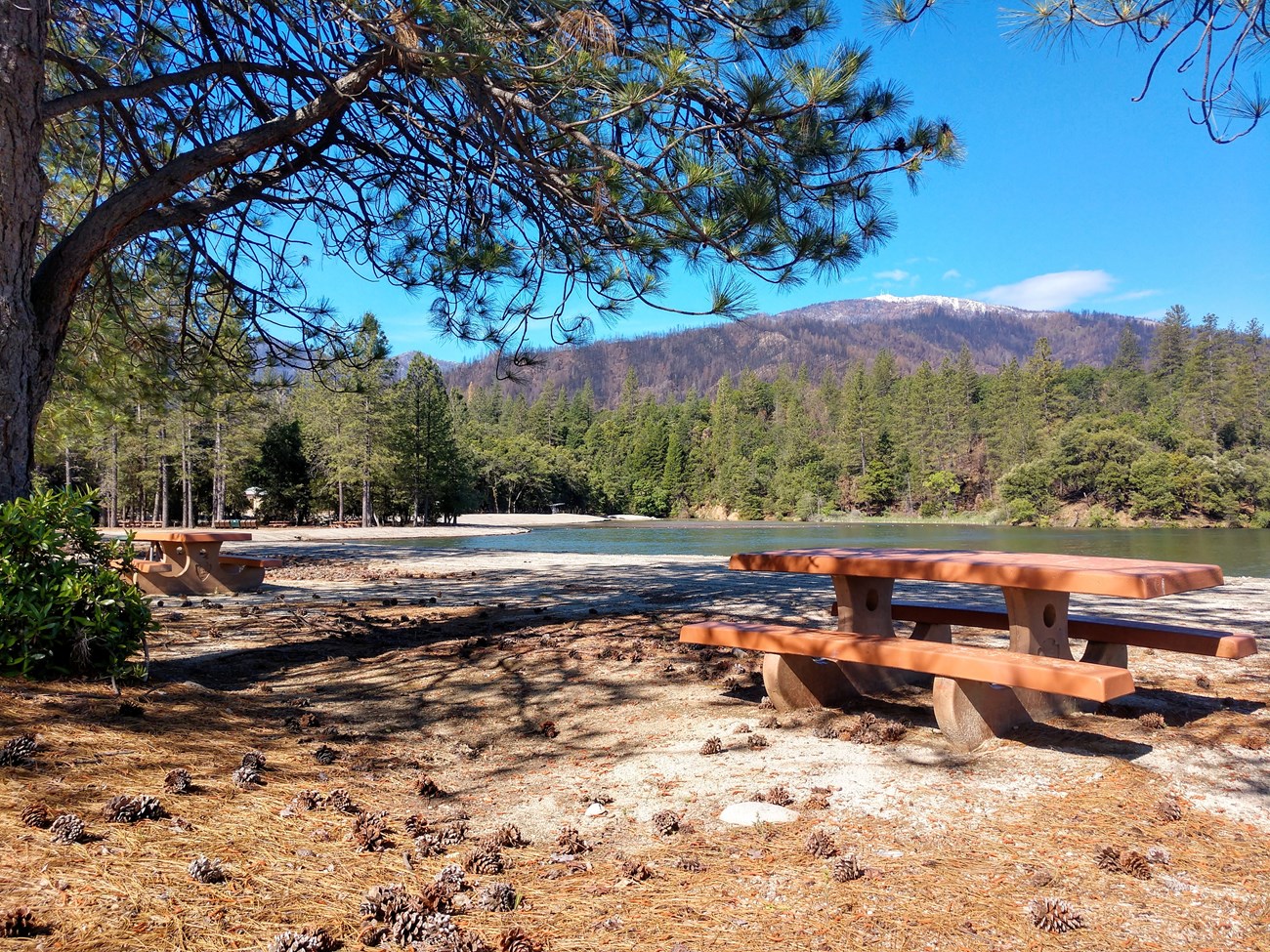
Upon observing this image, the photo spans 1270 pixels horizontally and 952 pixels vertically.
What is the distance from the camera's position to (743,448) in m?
87.2

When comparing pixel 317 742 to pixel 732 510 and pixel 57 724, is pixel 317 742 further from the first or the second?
pixel 732 510

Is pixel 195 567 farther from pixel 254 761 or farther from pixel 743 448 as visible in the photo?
pixel 743 448

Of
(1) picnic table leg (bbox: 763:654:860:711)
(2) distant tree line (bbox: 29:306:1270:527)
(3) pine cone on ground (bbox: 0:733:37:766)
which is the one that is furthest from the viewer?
(2) distant tree line (bbox: 29:306:1270:527)

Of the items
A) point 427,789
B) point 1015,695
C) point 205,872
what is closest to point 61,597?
point 427,789

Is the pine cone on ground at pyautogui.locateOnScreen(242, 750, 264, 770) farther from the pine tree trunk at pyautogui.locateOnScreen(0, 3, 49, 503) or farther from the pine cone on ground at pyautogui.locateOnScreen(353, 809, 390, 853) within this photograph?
the pine tree trunk at pyautogui.locateOnScreen(0, 3, 49, 503)

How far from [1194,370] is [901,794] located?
76234 millimetres

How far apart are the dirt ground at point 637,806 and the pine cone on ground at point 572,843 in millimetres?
17

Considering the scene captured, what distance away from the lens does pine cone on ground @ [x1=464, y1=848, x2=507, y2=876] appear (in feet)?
7.07

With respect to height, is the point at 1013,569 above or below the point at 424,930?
above

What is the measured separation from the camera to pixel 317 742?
10.8 ft

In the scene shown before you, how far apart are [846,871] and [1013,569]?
154 centimetres

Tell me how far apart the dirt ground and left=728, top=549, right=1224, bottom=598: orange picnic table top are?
0.65 m

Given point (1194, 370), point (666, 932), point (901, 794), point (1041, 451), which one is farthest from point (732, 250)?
point (1194, 370)

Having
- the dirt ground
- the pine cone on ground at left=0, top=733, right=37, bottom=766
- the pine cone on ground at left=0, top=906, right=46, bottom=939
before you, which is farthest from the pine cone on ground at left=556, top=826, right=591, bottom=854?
the pine cone on ground at left=0, top=733, right=37, bottom=766
